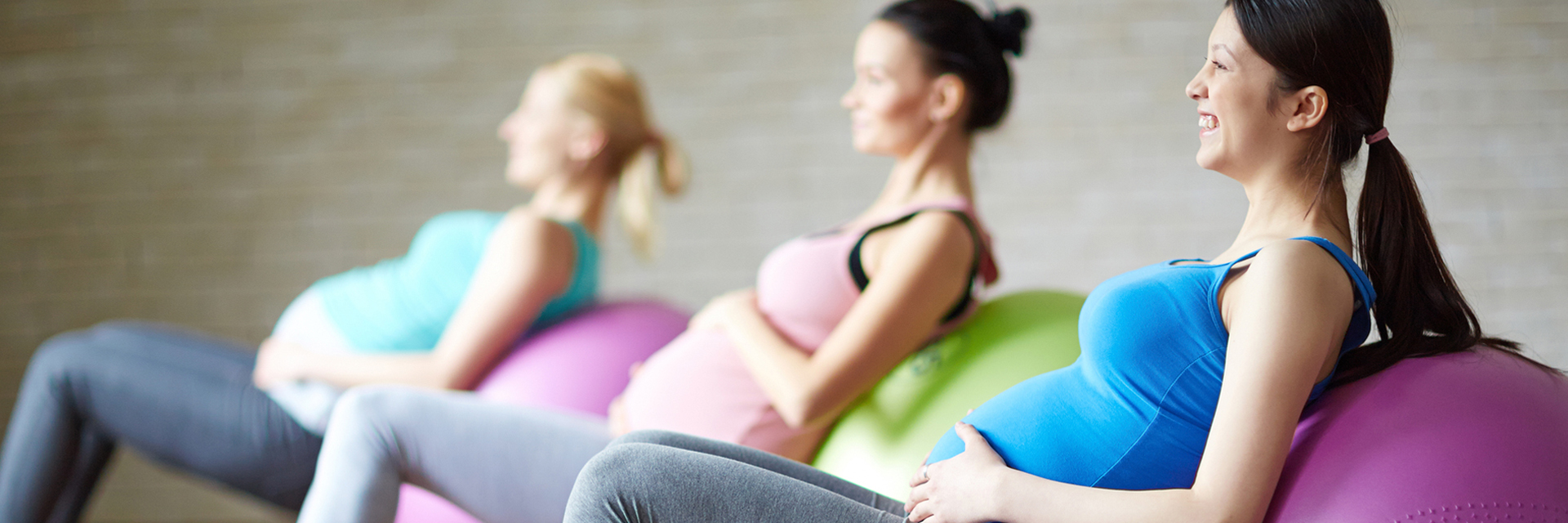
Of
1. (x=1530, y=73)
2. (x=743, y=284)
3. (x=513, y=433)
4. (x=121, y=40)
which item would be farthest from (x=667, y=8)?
(x=1530, y=73)

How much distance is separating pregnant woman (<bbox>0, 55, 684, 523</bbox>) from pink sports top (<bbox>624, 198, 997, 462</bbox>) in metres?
0.48

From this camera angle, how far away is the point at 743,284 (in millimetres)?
2934

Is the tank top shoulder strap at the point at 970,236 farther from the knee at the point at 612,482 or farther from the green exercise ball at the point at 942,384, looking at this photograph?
the knee at the point at 612,482

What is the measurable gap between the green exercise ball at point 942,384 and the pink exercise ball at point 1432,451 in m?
0.42

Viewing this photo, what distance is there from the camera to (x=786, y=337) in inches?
55.6

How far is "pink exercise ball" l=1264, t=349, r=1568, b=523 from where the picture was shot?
81 centimetres

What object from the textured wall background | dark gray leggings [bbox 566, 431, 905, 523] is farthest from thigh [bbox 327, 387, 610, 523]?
the textured wall background

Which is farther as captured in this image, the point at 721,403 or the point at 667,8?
the point at 667,8

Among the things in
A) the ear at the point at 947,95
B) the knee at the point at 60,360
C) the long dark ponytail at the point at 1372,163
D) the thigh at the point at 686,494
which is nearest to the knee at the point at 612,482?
the thigh at the point at 686,494

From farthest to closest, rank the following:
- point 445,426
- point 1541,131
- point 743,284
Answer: point 743,284 → point 1541,131 → point 445,426

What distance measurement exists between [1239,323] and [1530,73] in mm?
2396

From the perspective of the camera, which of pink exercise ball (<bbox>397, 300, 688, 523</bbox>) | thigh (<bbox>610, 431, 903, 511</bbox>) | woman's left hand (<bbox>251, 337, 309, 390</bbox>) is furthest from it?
woman's left hand (<bbox>251, 337, 309, 390</bbox>)

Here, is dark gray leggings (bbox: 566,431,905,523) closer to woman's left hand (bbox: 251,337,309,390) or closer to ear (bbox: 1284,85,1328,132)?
ear (bbox: 1284,85,1328,132)

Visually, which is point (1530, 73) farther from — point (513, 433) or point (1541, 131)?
point (513, 433)
